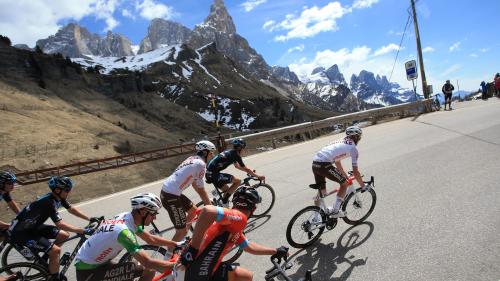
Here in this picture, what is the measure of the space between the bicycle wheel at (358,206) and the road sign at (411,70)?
2068cm

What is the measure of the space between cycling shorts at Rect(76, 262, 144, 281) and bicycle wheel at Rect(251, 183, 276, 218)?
4.62 metres

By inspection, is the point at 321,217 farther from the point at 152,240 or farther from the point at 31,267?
the point at 31,267

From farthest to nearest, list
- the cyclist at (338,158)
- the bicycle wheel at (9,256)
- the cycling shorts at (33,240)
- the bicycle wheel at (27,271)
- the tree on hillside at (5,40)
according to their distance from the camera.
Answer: the tree on hillside at (5,40)
the cyclist at (338,158)
the bicycle wheel at (9,256)
the cycling shorts at (33,240)
the bicycle wheel at (27,271)

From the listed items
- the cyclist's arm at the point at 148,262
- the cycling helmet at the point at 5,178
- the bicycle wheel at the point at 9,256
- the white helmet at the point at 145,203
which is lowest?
the bicycle wheel at the point at 9,256

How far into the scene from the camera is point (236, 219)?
15.6 ft

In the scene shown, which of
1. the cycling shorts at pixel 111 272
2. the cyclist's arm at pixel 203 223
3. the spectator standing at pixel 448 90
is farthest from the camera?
the spectator standing at pixel 448 90

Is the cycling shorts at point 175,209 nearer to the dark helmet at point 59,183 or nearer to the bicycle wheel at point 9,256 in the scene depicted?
the dark helmet at point 59,183

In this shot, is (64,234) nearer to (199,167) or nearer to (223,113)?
(199,167)

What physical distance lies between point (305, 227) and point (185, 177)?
2.38 m

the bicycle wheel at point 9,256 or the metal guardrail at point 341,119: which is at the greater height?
the metal guardrail at point 341,119

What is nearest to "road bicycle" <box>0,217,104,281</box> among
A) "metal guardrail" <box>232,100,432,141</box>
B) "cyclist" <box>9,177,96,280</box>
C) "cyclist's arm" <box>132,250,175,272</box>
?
"cyclist" <box>9,177,96,280</box>

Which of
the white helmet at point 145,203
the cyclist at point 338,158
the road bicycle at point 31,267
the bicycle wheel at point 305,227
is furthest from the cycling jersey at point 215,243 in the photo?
the cyclist at point 338,158

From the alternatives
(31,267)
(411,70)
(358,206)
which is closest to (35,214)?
(31,267)

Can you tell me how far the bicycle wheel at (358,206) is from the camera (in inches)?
314
